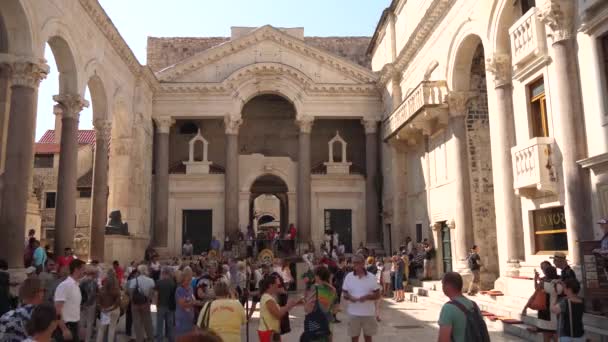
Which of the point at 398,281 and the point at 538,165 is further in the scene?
the point at 398,281

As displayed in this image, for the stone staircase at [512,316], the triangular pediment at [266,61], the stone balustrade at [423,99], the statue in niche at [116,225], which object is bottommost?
the stone staircase at [512,316]

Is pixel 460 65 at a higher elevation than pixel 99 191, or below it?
higher

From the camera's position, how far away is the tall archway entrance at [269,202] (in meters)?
32.5

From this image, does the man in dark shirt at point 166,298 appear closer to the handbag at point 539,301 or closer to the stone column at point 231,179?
the handbag at point 539,301

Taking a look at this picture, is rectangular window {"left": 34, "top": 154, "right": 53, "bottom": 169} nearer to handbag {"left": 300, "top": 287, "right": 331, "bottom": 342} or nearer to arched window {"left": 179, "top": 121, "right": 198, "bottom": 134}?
arched window {"left": 179, "top": 121, "right": 198, "bottom": 134}

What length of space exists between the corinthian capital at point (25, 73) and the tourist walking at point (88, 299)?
7345mm

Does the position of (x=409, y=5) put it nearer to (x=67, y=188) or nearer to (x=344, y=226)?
(x=344, y=226)

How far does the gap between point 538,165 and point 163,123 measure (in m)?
21.0

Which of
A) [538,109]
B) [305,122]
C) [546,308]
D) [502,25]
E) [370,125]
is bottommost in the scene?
[546,308]

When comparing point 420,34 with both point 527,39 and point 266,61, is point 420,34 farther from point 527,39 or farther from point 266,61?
point 266,61

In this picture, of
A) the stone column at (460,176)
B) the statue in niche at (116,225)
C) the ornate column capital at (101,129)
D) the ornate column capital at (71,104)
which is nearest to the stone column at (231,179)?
the statue in niche at (116,225)

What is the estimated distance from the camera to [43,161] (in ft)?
99.3

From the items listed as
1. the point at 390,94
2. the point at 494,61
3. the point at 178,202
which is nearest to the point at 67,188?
the point at 178,202

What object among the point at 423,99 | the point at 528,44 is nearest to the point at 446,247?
the point at 423,99
